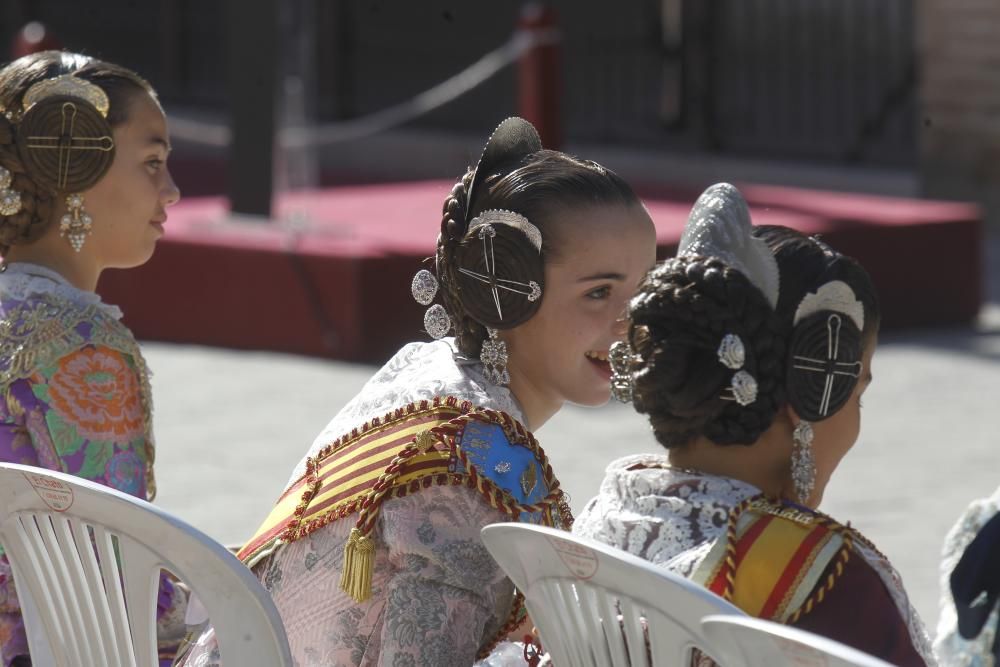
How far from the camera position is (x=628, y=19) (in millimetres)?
12117

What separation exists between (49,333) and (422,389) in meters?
0.73

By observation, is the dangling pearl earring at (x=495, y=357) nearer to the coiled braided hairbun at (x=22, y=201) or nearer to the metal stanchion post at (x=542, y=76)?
the coiled braided hairbun at (x=22, y=201)

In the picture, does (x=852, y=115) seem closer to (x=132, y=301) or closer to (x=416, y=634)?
(x=132, y=301)

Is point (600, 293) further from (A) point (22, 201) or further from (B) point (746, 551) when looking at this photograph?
(A) point (22, 201)

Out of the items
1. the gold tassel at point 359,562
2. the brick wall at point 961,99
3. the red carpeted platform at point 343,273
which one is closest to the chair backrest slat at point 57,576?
the gold tassel at point 359,562

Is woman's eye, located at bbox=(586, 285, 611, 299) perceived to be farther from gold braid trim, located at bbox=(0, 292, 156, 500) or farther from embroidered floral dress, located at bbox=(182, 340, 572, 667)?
gold braid trim, located at bbox=(0, 292, 156, 500)

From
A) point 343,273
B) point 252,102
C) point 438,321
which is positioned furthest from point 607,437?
point 438,321

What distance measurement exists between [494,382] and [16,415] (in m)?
0.77

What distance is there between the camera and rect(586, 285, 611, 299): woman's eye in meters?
2.17

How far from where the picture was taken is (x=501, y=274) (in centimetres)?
210

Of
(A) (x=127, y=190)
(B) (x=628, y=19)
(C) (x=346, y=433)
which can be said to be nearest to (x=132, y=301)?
(A) (x=127, y=190)

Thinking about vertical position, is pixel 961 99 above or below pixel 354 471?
above

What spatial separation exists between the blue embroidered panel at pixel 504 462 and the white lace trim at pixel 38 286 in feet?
2.76

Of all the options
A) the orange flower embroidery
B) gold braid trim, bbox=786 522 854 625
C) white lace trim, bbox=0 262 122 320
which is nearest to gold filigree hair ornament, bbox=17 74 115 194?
white lace trim, bbox=0 262 122 320
